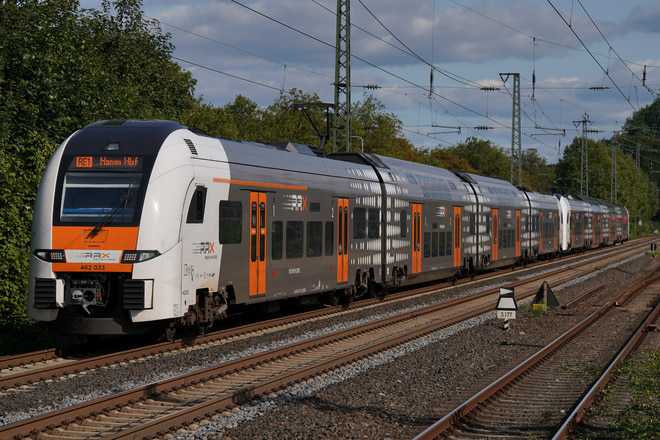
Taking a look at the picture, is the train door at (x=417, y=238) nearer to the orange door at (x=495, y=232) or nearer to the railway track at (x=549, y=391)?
the railway track at (x=549, y=391)

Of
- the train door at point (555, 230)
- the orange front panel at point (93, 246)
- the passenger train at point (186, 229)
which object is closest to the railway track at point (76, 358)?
the passenger train at point (186, 229)

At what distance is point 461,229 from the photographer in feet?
95.0

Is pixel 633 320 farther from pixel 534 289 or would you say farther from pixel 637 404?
pixel 637 404

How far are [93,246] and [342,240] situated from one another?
7948mm

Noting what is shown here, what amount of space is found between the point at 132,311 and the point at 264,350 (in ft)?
8.43

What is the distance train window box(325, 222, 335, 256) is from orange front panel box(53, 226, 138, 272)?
6.73 metres

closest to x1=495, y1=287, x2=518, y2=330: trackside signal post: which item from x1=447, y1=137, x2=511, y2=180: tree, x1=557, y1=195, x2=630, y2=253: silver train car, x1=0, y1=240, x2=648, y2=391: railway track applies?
x1=0, y1=240, x2=648, y2=391: railway track

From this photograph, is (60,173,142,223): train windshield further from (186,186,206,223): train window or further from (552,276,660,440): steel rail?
(552,276,660,440): steel rail

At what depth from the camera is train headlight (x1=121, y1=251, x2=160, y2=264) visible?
12.4 metres

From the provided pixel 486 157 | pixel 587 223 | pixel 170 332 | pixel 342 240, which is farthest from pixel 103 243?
pixel 486 157

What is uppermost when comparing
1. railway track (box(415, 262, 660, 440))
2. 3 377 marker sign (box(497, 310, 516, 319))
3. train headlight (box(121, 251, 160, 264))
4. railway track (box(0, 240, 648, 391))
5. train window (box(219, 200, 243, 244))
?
train window (box(219, 200, 243, 244))

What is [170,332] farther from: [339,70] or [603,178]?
[603,178]

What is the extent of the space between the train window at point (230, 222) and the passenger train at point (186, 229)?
34 mm

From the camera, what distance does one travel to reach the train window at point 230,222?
14.2m
